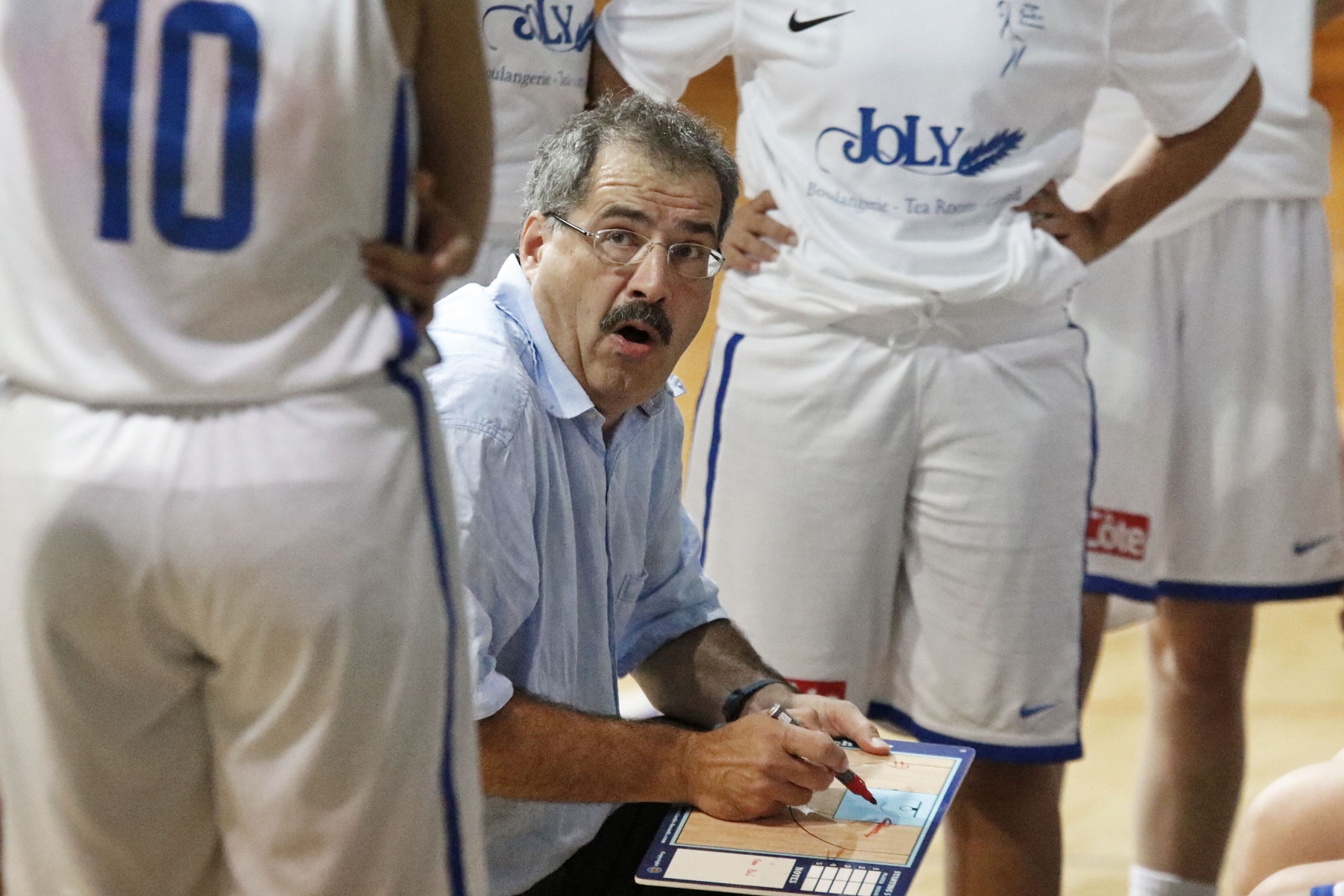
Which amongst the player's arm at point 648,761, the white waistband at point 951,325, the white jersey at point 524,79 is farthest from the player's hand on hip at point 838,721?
the white jersey at point 524,79

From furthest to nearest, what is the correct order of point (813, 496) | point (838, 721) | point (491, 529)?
point (813, 496), point (838, 721), point (491, 529)

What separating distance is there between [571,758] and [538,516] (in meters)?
0.26

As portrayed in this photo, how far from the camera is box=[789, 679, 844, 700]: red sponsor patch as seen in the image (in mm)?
2578

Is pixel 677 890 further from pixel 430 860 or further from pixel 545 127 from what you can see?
pixel 545 127

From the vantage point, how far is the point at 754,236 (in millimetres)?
2625

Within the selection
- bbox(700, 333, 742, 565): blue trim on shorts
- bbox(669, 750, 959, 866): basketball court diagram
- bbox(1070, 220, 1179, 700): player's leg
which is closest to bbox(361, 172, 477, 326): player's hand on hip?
bbox(669, 750, 959, 866): basketball court diagram

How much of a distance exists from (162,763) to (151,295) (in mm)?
340

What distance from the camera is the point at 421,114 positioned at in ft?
4.39

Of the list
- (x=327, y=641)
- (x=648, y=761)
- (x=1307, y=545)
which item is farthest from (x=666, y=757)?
(x=1307, y=545)

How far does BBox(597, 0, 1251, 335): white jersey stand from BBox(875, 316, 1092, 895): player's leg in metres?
0.13

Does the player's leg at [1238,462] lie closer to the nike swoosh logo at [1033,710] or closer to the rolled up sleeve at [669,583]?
the nike swoosh logo at [1033,710]

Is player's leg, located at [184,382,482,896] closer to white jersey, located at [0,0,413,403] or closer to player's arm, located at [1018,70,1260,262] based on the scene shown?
white jersey, located at [0,0,413,403]

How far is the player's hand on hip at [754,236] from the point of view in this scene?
8.52ft

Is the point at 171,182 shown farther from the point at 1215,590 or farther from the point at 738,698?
Answer: the point at 1215,590
